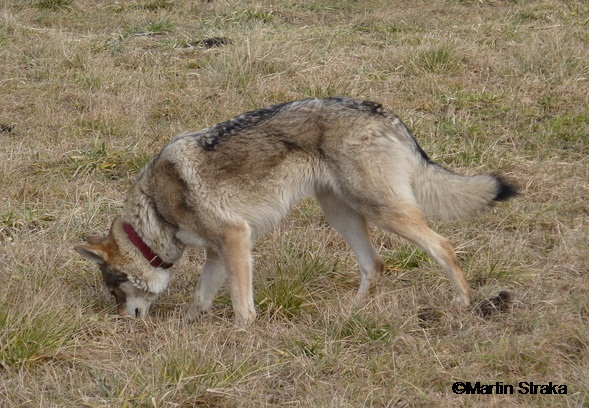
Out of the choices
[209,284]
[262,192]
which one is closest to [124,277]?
[209,284]

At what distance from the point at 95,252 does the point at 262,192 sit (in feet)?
3.68

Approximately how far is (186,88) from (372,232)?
372cm

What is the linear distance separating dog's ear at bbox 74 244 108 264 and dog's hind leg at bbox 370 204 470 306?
1728mm

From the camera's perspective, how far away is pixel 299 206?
277 inches

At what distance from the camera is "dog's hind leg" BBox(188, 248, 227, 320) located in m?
5.77

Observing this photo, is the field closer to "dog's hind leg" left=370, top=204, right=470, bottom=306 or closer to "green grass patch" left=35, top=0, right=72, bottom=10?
"green grass patch" left=35, top=0, right=72, bottom=10

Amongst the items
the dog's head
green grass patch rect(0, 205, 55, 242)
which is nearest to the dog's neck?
the dog's head

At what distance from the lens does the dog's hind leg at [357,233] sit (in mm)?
5867

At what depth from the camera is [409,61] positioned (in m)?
9.80

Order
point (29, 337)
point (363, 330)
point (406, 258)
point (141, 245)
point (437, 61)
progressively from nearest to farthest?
point (29, 337) < point (363, 330) < point (141, 245) < point (406, 258) < point (437, 61)

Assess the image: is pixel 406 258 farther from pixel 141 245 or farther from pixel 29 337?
pixel 29 337

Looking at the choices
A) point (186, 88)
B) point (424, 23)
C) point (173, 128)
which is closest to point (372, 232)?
point (173, 128)

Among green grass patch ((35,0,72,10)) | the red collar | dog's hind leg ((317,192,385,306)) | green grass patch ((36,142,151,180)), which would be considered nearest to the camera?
the red collar

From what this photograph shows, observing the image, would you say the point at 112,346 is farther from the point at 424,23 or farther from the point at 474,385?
the point at 424,23
